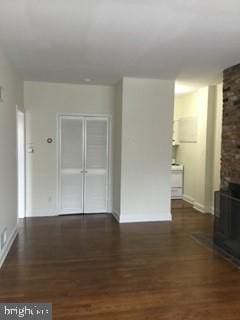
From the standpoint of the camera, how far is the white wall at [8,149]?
3.86 meters

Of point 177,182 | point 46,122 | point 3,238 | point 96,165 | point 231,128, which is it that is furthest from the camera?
point 177,182

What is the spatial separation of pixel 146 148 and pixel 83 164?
1388 mm

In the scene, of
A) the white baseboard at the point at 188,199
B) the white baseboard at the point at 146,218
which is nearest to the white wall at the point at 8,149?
the white baseboard at the point at 146,218

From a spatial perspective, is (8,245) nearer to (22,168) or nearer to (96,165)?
(22,168)

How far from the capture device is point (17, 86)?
5145mm

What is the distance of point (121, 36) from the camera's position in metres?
3.32

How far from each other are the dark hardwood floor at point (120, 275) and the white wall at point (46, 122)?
88 cm

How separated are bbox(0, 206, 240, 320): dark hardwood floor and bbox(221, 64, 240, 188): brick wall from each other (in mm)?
1165

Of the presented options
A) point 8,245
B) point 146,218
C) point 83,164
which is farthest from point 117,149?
point 8,245

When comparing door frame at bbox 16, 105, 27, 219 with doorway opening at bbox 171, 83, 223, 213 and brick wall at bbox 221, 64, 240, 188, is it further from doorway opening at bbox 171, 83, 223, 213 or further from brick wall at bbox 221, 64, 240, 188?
brick wall at bbox 221, 64, 240, 188

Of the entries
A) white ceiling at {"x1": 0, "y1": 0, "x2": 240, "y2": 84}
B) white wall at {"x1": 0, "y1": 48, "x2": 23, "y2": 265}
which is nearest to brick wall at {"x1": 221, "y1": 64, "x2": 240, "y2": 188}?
white ceiling at {"x1": 0, "y1": 0, "x2": 240, "y2": 84}

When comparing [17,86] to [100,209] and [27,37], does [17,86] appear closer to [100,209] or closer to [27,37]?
[27,37]

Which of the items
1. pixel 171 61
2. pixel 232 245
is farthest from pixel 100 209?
pixel 171 61

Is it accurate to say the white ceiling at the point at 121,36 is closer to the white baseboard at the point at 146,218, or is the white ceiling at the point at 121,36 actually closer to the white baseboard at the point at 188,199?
the white baseboard at the point at 146,218
